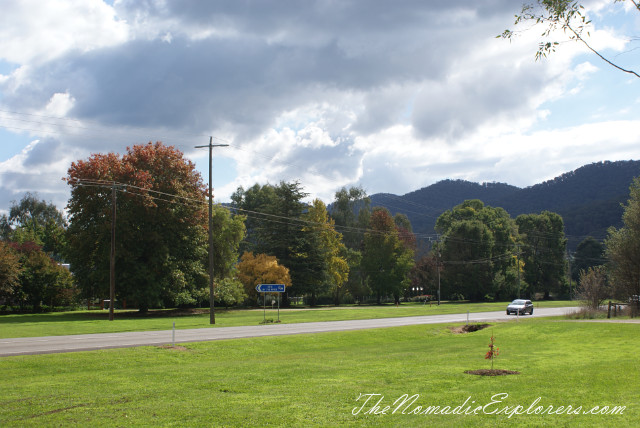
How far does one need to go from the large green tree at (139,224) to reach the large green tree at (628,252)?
37.5m

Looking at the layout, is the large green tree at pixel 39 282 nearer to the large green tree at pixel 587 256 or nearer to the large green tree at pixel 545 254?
the large green tree at pixel 545 254

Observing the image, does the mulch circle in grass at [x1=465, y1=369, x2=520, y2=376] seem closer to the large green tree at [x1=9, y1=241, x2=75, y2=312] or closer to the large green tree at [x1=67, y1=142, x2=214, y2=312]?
the large green tree at [x1=67, y1=142, x2=214, y2=312]

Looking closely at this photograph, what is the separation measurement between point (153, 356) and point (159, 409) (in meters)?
9.01

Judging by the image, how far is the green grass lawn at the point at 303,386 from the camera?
8484 mm

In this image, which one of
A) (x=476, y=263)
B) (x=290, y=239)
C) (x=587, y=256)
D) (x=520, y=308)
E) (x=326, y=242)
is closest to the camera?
(x=520, y=308)

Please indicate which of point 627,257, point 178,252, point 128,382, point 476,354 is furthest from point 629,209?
point 128,382

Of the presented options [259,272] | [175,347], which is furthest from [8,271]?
[175,347]

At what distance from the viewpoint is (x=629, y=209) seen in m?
43.7

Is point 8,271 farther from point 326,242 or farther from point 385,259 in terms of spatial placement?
point 385,259

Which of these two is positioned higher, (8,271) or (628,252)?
(628,252)

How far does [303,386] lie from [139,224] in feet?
139

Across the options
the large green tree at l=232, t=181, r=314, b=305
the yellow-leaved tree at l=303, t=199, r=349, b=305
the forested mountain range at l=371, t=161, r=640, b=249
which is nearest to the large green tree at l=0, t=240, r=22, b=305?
the large green tree at l=232, t=181, r=314, b=305

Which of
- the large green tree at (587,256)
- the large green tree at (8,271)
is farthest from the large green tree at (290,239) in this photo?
the large green tree at (587,256)

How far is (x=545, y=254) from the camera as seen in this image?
112500mm
